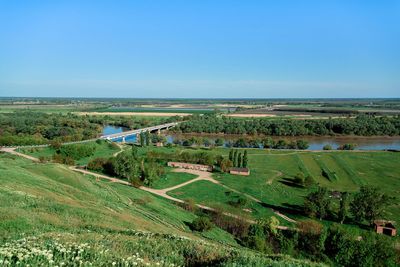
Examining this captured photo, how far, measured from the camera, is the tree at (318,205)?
117 feet

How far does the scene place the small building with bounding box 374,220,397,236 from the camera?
104 feet

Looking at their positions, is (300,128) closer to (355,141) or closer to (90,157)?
(355,141)

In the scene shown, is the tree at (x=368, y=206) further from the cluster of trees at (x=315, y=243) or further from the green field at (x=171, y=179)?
the green field at (x=171, y=179)

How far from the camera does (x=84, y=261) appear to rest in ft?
26.0

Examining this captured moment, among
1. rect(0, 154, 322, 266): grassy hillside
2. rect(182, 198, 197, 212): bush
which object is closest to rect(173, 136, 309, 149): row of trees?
rect(182, 198, 197, 212): bush

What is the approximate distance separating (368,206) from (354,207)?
4.87ft

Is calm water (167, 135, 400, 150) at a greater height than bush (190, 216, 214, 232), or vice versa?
bush (190, 216, 214, 232)

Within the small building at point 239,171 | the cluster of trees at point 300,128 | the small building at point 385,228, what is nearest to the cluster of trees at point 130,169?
the small building at point 239,171

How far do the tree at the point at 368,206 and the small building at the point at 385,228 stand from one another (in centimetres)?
90

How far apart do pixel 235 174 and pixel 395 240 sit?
2615cm

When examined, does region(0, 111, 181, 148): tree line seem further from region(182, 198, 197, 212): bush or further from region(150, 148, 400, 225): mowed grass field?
region(182, 198, 197, 212): bush

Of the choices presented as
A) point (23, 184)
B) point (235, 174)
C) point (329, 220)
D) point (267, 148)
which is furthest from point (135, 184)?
point (267, 148)

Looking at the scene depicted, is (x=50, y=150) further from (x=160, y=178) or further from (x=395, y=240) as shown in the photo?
(x=395, y=240)

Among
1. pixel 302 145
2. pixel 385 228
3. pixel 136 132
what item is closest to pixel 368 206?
pixel 385 228
